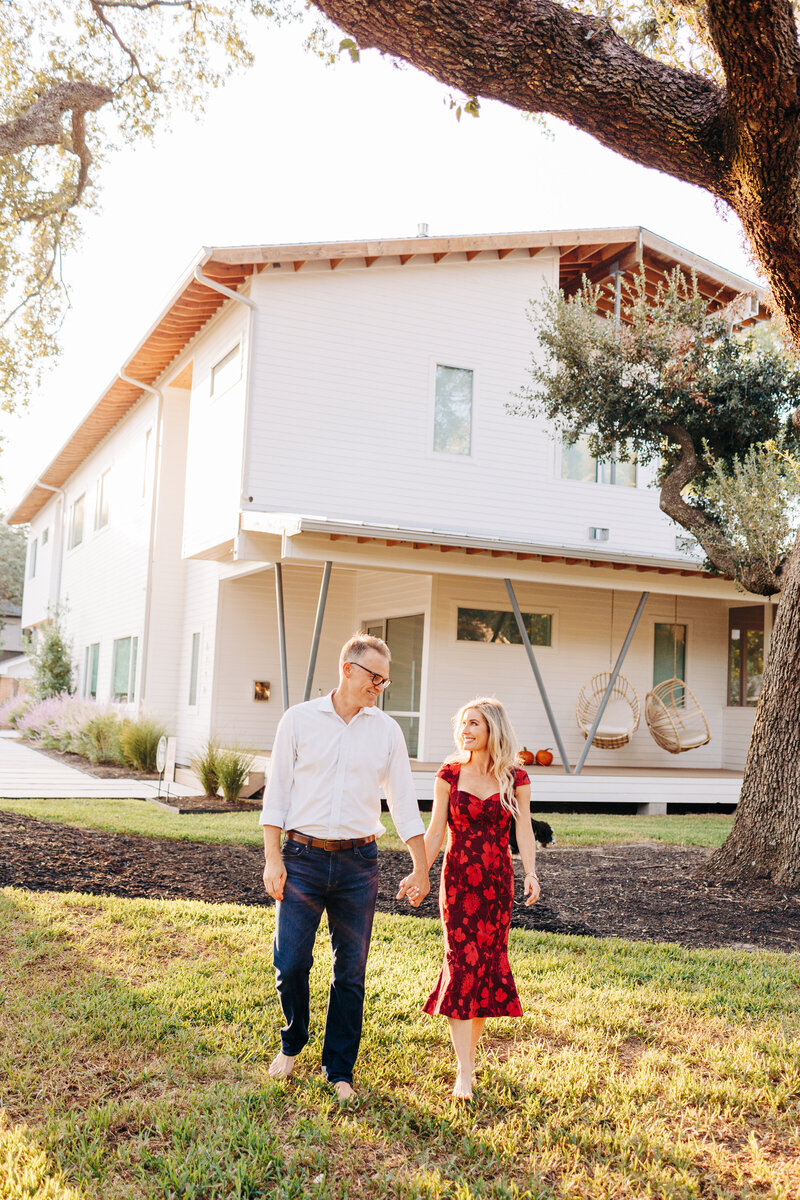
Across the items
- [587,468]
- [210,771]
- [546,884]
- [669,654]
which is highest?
[587,468]

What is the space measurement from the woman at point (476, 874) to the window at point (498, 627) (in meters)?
10.3

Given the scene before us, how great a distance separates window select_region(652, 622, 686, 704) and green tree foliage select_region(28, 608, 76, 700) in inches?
539

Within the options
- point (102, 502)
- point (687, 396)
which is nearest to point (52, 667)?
point (102, 502)

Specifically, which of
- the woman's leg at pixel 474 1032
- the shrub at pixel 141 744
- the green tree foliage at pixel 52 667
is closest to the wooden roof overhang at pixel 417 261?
the shrub at pixel 141 744

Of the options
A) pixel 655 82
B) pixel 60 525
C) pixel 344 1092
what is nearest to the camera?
pixel 344 1092

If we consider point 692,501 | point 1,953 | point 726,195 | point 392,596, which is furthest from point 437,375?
point 1,953

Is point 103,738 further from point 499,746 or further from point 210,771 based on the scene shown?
point 499,746

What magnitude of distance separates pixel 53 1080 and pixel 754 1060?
2.70 m

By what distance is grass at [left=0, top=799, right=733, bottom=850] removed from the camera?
9242 millimetres

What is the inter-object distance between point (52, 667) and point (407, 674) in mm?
12087

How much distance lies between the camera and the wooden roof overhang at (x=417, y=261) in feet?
44.3

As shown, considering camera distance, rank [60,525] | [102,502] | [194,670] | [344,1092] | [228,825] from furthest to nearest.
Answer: [60,525], [102,502], [194,670], [228,825], [344,1092]

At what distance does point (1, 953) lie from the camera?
17.1ft

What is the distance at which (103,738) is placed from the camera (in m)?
16.4
